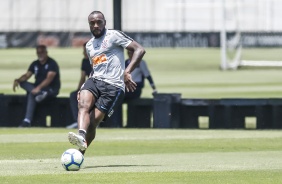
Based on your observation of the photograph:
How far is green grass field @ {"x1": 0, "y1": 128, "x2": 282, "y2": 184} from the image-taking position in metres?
11.0

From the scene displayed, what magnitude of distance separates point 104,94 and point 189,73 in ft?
99.6

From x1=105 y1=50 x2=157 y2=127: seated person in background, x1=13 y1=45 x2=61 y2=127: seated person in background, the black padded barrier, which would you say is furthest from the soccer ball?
the black padded barrier

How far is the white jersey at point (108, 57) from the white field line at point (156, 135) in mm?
4350

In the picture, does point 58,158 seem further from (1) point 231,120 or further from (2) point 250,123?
(2) point 250,123

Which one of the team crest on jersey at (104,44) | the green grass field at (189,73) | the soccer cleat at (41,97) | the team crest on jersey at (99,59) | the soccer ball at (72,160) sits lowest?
the green grass field at (189,73)

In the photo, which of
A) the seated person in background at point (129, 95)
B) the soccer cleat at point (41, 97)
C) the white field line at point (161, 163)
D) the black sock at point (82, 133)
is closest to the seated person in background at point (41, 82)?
the soccer cleat at point (41, 97)

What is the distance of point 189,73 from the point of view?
42688mm

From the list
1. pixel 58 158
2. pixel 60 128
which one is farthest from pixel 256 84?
pixel 58 158

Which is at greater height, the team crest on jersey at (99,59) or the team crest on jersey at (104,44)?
the team crest on jersey at (104,44)

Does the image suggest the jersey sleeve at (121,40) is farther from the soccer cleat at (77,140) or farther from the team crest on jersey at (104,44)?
the soccer cleat at (77,140)

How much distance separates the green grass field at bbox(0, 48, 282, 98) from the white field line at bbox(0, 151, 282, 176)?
14.8 metres

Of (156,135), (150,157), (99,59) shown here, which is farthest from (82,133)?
(156,135)

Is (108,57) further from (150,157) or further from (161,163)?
(150,157)

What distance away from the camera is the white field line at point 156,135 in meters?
17.1
